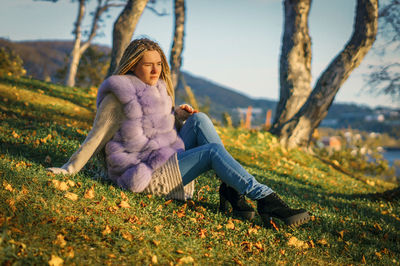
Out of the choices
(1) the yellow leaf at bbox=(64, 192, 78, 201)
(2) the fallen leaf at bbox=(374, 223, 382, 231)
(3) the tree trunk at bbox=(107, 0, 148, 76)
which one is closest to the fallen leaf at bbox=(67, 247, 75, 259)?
(1) the yellow leaf at bbox=(64, 192, 78, 201)

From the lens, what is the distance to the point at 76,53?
2064 cm

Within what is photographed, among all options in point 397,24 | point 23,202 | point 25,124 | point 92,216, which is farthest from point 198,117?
point 397,24

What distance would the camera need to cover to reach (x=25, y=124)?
19.5 feet

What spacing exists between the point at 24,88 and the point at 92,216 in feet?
25.4

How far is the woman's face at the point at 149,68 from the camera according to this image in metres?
3.14

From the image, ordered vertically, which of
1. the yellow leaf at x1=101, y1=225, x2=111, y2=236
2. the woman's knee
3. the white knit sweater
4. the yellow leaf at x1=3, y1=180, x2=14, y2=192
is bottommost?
the yellow leaf at x1=101, y1=225, x2=111, y2=236

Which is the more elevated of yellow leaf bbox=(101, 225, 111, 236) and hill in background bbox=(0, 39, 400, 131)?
yellow leaf bbox=(101, 225, 111, 236)

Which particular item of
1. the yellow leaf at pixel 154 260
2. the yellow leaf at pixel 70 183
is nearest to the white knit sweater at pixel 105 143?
the yellow leaf at pixel 70 183

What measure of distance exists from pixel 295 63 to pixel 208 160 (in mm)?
8333

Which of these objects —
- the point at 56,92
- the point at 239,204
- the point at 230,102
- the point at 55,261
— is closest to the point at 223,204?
the point at 239,204

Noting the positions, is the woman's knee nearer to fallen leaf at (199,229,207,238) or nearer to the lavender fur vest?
the lavender fur vest

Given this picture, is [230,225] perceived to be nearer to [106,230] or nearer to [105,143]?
[106,230]

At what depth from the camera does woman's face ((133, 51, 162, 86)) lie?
3.14 meters

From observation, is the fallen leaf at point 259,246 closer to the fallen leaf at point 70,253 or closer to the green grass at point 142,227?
the green grass at point 142,227
